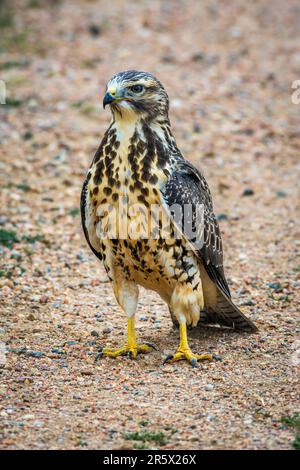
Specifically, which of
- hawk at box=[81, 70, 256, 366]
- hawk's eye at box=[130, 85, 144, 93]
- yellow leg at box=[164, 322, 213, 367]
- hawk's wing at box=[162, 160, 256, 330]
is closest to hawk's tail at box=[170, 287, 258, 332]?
hawk's wing at box=[162, 160, 256, 330]

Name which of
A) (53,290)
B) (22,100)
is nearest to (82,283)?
(53,290)

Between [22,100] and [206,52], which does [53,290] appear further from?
[206,52]

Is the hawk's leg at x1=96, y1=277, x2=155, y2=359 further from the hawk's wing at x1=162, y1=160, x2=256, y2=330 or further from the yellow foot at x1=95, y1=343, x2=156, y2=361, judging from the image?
the hawk's wing at x1=162, y1=160, x2=256, y2=330

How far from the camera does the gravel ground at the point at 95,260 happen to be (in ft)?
20.4

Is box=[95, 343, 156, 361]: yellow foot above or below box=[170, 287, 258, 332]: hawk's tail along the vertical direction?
below

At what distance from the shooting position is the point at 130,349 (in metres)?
Result: 7.47

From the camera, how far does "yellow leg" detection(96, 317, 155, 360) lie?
741 cm

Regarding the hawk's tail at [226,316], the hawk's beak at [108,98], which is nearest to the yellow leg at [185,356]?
the hawk's tail at [226,316]

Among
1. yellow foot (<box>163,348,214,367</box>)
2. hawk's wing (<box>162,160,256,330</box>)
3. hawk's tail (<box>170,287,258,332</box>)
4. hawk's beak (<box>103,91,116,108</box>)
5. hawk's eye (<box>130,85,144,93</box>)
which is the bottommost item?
yellow foot (<box>163,348,214,367</box>)

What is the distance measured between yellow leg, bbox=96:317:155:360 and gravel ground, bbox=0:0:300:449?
0.39 feet

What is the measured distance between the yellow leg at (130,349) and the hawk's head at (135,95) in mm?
1904

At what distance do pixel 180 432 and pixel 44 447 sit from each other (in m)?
0.98

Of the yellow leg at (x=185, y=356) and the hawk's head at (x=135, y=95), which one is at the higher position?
the hawk's head at (x=135, y=95)

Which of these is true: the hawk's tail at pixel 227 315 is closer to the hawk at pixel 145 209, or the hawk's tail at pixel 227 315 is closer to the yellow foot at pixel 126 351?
the hawk at pixel 145 209
